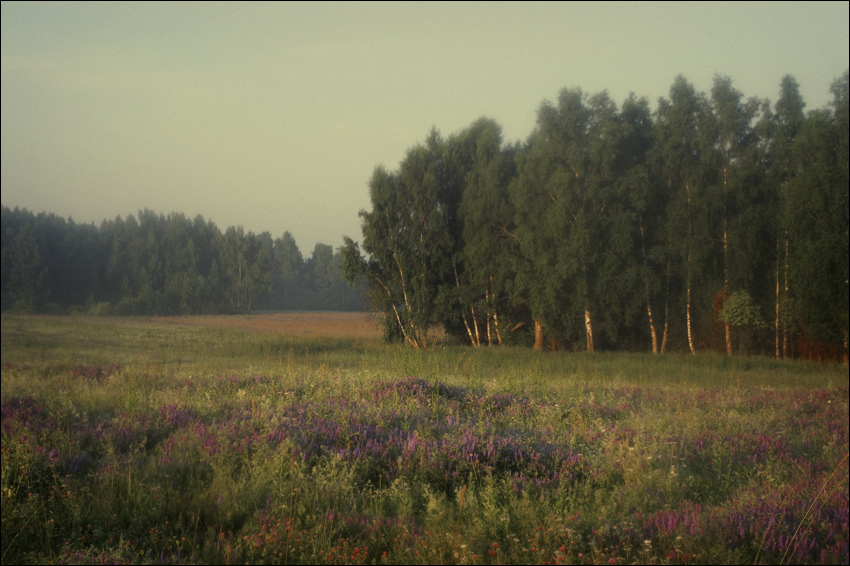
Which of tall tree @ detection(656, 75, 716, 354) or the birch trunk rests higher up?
tall tree @ detection(656, 75, 716, 354)

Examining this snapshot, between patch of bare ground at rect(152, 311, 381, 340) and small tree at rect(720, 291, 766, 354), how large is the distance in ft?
62.3

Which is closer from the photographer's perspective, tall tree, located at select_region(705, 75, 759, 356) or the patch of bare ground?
the patch of bare ground

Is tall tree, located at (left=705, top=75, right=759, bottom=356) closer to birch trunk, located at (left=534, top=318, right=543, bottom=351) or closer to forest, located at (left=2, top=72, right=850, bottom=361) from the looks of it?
forest, located at (left=2, top=72, right=850, bottom=361)

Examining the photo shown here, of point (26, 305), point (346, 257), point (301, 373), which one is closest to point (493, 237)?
point (346, 257)

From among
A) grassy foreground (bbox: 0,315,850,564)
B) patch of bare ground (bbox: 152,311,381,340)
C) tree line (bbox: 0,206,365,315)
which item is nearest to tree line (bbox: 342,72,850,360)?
patch of bare ground (bbox: 152,311,381,340)

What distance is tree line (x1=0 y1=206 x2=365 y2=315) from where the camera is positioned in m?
5.03

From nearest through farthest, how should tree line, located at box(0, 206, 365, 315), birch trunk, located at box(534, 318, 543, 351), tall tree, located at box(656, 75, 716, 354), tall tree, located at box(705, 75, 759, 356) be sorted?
tree line, located at box(0, 206, 365, 315) → tall tree, located at box(705, 75, 759, 356) → tall tree, located at box(656, 75, 716, 354) → birch trunk, located at box(534, 318, 543, 351)

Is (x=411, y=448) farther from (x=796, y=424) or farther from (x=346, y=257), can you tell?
(x=346, y=257)

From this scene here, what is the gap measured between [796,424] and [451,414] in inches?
239

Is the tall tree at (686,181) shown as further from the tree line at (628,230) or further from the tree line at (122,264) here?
the tree line at (122,264)

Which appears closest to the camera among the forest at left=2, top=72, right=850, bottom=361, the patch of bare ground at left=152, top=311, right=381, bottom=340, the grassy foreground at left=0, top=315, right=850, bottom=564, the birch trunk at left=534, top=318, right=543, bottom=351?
the grassy foreground at left=0, top=315, right=850, bottom=564

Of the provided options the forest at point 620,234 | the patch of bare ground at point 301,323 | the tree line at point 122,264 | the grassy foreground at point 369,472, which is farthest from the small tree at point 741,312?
the tree line at point 122,264

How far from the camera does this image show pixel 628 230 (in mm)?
27188

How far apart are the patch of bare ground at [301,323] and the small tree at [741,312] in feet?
62.3
